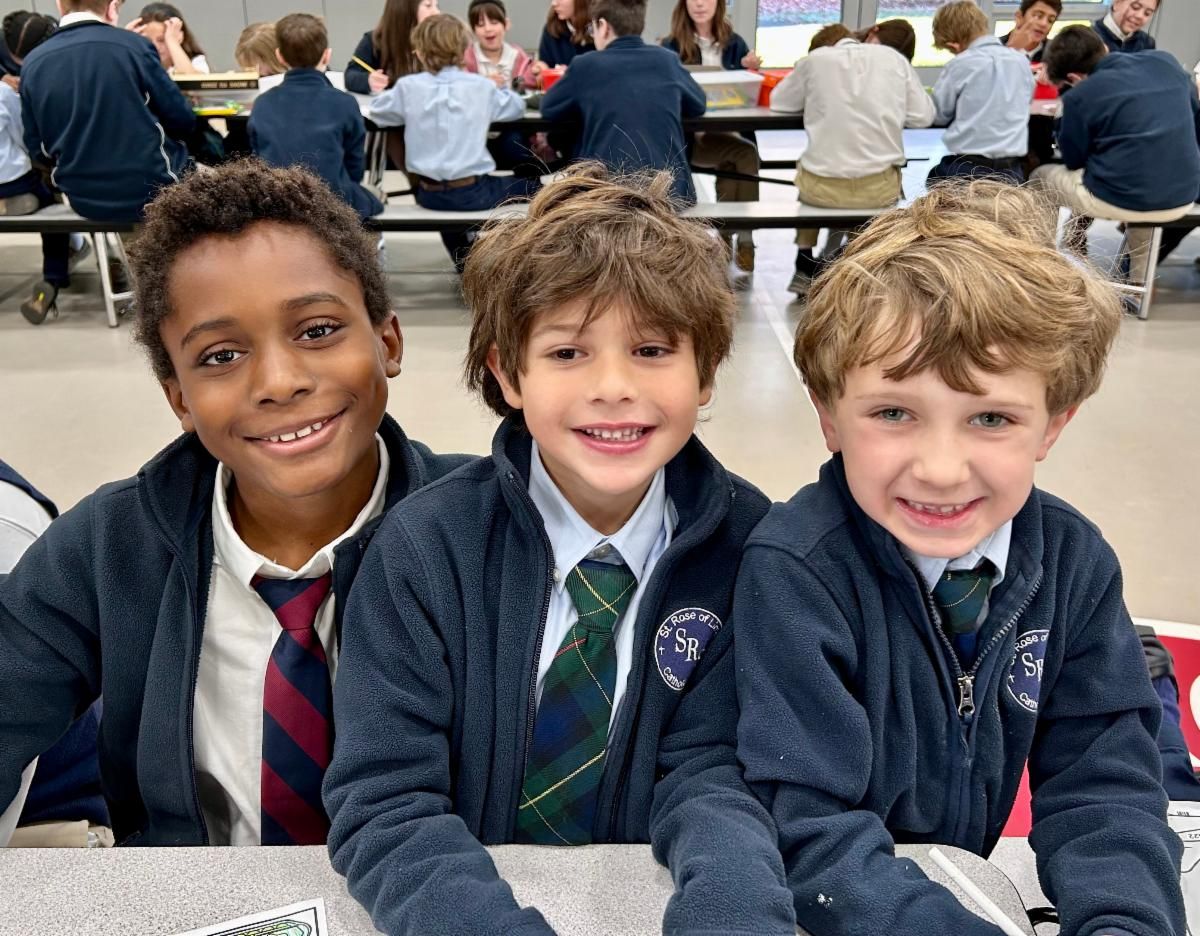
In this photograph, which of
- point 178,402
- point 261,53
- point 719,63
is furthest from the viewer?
point 719,63

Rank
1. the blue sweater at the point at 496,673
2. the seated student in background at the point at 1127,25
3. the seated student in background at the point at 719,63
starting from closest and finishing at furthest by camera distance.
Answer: the blue sweater at the point at 496,673 < the seated student in background at the point at 719,63 < the seated student in background at the point at 1127,25

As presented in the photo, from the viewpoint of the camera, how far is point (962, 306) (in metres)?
0.91

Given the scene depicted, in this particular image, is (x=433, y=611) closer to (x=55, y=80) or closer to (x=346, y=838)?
(x=346, y=838)

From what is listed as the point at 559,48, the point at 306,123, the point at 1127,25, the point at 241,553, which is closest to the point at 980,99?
the point at 1127,25

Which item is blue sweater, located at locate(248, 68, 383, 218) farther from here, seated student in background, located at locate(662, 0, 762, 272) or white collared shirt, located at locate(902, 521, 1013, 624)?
white collared shirt, located at locate(902, 521, 1013, 624)

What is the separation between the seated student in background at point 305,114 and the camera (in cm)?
432

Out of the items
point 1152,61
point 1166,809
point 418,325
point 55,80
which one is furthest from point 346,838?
point 1152,61

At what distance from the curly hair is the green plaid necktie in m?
0.43

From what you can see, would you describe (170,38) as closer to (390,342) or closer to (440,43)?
(440,43)

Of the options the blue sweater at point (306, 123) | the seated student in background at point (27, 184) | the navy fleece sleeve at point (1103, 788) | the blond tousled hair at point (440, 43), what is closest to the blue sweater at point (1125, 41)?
the blond tousled hair at point (440, 43)

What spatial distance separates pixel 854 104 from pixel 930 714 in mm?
4058

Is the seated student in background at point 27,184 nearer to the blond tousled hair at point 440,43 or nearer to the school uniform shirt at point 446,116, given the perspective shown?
the school uniform shirt at point 446,116

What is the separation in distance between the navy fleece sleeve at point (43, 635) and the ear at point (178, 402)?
5.4 inches

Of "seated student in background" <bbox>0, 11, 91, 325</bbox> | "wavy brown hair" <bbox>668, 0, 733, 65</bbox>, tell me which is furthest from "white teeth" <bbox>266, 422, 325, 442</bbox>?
"wavy brown hair" <bbox>668, 0, 733, 65</bbox>
